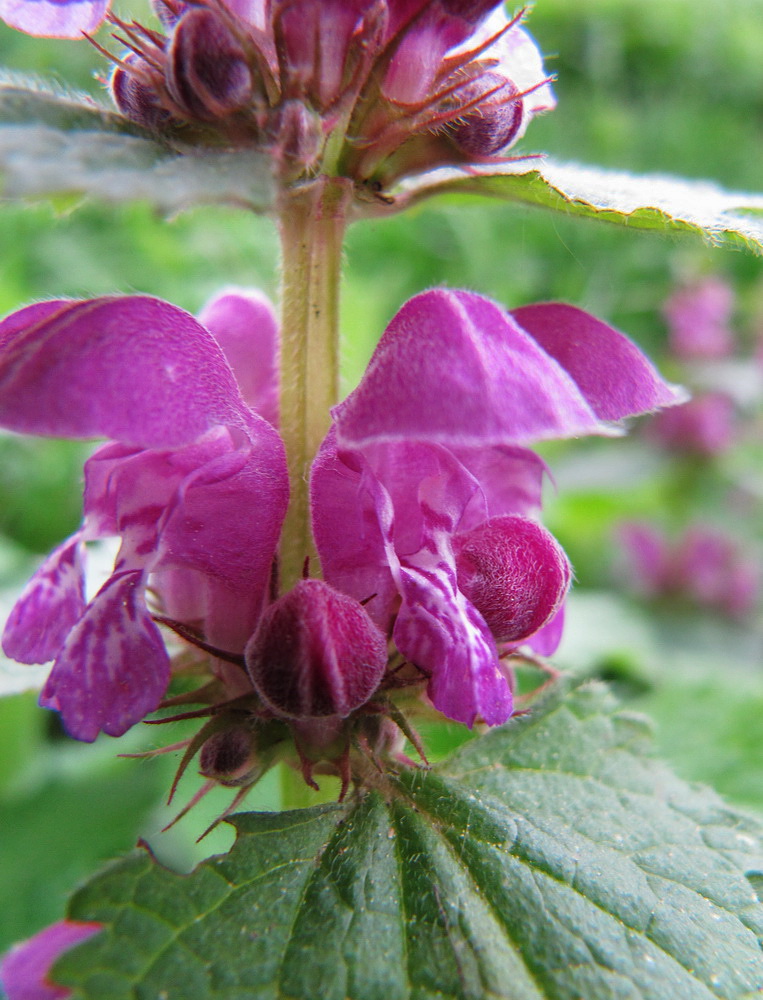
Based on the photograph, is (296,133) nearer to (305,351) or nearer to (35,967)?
(305,351)

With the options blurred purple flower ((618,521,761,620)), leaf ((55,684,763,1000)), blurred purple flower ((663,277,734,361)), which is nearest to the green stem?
leaf ((55,684,763,1000))

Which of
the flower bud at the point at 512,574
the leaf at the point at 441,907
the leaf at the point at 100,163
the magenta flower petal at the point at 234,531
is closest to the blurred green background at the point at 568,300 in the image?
the leaf at the point at 100,163

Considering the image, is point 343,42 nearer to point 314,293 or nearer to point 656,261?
point 314,293

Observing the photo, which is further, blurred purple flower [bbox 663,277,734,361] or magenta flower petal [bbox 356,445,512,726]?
blurred purple flower [bbox 663,277,734,361]

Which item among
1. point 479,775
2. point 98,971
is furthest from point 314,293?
point 98,971

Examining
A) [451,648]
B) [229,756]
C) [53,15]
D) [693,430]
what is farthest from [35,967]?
[693,430]

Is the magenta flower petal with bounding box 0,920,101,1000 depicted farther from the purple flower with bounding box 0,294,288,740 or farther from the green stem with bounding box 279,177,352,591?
the green stem with bounding box 279,177,352,591
